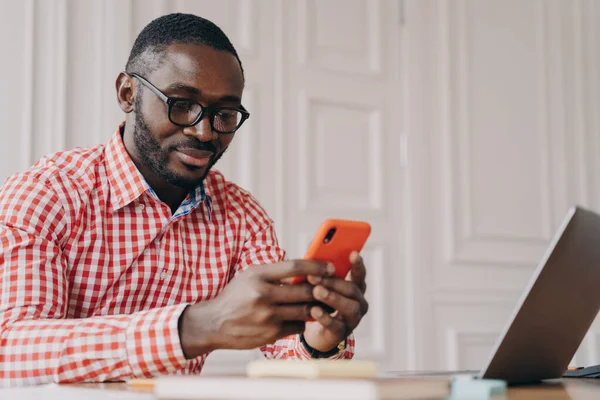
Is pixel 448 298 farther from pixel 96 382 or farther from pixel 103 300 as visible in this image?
pixel 96 382

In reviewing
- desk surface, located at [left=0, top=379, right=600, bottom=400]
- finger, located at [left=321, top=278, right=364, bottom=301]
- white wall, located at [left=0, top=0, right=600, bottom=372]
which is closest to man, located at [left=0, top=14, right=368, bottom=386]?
finger, located at [left=321, top=278, right=364, bottom=301]

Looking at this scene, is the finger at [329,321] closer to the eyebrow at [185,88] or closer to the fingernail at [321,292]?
the fingernail at [321,292]

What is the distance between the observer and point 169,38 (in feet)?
4.95

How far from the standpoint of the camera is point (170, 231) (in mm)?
1527

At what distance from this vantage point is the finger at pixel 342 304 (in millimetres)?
1003

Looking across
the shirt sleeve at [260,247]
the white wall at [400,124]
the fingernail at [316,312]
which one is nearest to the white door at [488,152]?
the white wall at [400,124]

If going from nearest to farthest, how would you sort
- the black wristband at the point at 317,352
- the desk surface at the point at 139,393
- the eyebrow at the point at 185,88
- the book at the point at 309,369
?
the book at the point at 309,369 → the desk surface at the point at 139,393 → the black wristband at the point at 317,352 → the eyebrow at the point at 185,88

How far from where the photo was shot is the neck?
1.54m

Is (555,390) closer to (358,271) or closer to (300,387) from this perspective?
(358,271)

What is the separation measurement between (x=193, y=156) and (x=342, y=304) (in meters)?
0.52

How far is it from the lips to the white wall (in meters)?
0.81

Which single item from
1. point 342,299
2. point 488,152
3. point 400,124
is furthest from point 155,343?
point 488,152

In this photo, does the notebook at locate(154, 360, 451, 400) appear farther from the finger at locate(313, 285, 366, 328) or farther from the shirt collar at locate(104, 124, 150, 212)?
the shirt collar at locate(104, 124, 150, 212)

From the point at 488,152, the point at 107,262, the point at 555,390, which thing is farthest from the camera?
the point at 488,152
